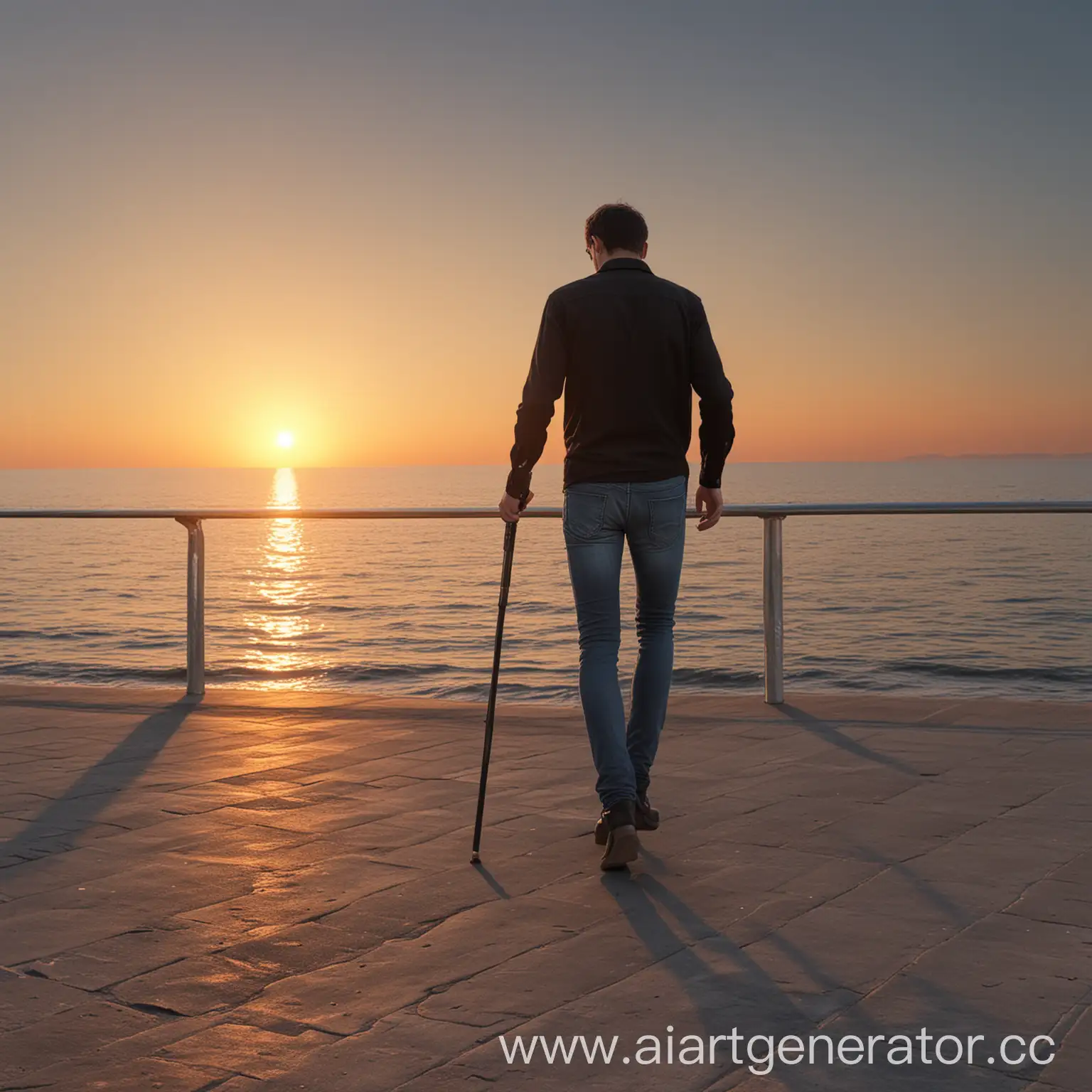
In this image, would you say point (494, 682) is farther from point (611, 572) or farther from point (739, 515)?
point (739, 515)

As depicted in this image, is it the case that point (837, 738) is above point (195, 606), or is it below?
below

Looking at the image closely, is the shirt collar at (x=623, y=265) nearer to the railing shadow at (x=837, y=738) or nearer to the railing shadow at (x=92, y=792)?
the railing shadow at (x=837, y=738)

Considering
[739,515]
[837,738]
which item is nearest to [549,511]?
[739,515]

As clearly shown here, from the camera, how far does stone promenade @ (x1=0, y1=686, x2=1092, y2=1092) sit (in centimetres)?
213

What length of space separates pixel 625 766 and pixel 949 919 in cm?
91

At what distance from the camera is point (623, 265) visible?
11.4ft

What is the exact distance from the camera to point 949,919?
2785mm

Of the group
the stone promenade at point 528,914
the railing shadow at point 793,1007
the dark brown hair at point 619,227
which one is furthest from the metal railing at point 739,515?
the railing shadow at point 793,1007

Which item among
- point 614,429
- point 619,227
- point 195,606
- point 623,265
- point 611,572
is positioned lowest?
point 195,606

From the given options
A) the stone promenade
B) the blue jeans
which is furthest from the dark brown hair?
the stone promenade

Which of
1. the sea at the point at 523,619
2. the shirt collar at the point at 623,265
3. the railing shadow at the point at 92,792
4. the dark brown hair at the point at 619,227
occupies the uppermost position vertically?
the dark brown hair at the point at 619,227

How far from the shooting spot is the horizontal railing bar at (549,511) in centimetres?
521

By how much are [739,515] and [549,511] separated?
35.6 inches

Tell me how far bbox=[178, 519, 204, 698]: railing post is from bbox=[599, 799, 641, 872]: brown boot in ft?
11.4
